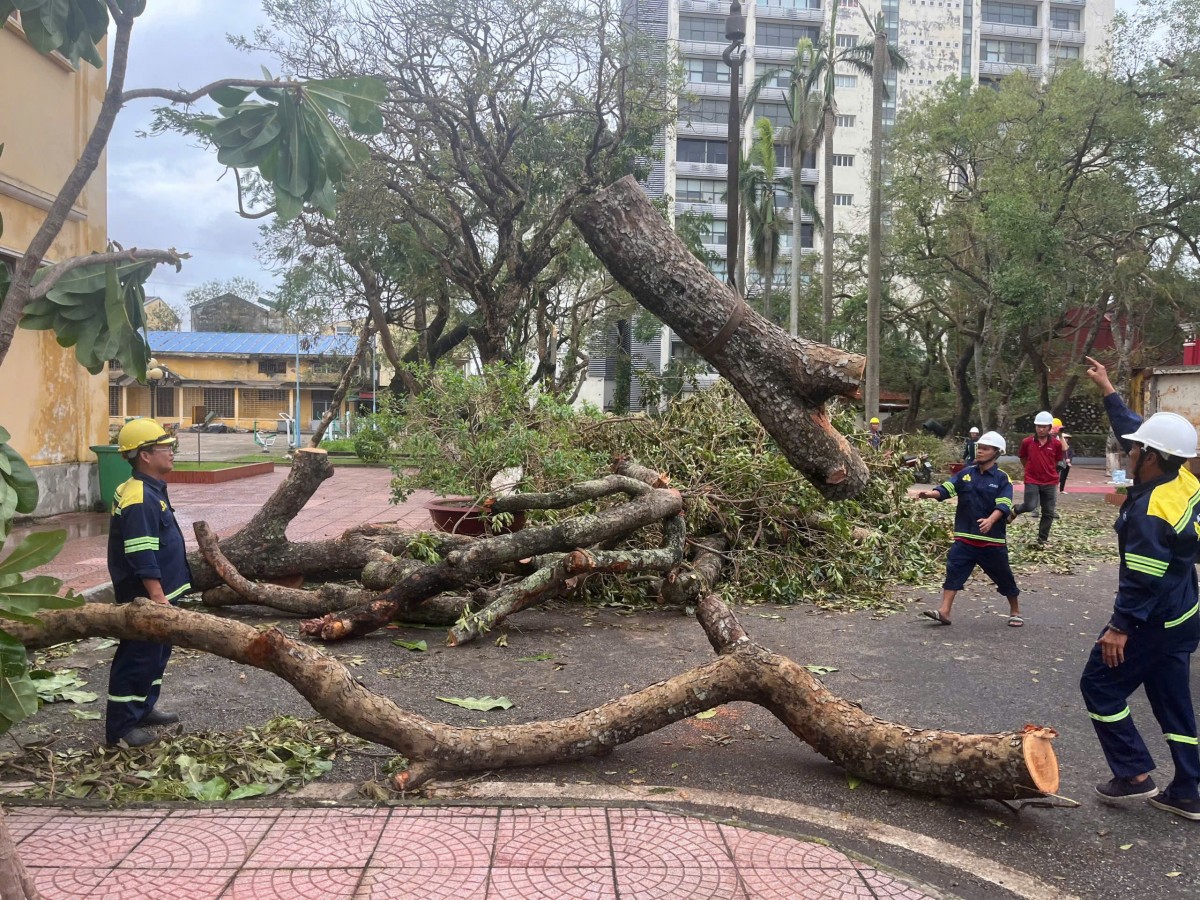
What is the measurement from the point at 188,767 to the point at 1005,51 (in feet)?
218

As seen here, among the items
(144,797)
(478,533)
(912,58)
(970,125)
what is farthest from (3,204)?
(912,58)

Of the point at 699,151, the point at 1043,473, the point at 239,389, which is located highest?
the point at 699,151

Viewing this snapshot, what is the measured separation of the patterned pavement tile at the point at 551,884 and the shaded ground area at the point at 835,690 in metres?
0.65

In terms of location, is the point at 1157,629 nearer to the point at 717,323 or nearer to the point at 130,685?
the point at 717,323

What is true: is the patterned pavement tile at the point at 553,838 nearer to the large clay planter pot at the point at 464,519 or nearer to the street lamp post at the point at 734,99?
the large clay planter pot at the point at 464,519

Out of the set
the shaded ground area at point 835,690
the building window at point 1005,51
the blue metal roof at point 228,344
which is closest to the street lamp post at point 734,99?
the shaded ground area at point 835,690

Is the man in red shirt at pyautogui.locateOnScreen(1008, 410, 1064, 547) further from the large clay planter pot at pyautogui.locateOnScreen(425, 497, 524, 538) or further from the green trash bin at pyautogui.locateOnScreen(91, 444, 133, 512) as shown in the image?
the green trash bin at pyautogui.locateOnScreen(91, 444, 133, 512)

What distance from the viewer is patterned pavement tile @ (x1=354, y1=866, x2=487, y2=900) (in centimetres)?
296

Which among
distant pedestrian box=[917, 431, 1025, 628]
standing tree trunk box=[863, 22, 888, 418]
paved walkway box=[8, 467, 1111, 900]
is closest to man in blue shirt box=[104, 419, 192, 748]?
paved walkway box=[8, 467, 1111, 900]

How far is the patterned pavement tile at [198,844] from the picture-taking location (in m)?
3.13

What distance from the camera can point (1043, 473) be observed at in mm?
11102

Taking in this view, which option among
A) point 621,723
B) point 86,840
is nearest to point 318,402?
point 621,723

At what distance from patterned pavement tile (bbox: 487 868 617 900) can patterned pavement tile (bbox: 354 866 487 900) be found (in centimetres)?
6

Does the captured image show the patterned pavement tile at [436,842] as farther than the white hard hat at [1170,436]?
No
